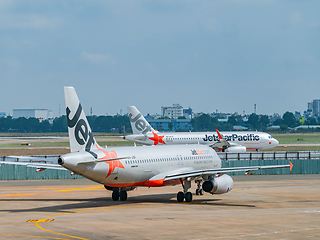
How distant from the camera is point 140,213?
33.2 metres

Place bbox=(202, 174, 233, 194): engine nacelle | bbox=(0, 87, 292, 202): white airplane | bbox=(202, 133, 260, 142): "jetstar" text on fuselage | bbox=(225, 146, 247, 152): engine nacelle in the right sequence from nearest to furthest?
bbox=(0, 87, 292, 202): white airplane
bbox=(202, 174, 233, 194): engine nacelle
bbox=(225, 146, 247, 152): engine nacelle
bbox=(202, 133, 260, 142): "jetstar" text on fuselage

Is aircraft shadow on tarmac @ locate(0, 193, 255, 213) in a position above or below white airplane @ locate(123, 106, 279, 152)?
below

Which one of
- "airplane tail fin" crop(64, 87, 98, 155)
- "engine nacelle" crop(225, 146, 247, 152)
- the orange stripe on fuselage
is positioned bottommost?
the orange stripe on fuselage

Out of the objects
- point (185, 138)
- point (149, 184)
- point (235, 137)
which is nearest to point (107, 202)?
point (149, 184)

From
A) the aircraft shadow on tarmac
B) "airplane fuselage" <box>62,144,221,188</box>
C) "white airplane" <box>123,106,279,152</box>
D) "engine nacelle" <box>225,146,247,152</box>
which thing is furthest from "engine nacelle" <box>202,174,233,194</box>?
"engine nacelle" <box>225,146,247,152</box>

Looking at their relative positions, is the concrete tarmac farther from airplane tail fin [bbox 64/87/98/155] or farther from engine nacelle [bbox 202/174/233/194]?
airplane tail fin [bbox 64/87/98/155]

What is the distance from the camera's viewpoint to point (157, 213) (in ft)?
109

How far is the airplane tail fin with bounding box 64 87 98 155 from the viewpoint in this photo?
113ft

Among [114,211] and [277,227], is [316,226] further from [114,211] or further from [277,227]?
[114,211]

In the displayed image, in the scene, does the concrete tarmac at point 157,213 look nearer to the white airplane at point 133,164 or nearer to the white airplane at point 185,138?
the white airplane at point 133,164

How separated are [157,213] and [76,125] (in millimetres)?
8062

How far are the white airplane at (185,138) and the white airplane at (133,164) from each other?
44.8 meters

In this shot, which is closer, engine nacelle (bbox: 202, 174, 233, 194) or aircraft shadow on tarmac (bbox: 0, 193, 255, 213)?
aircraft shadow on tarmac (bbox: 0, 193, 255, 213)

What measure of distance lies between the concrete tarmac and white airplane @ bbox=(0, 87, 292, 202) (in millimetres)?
1561
